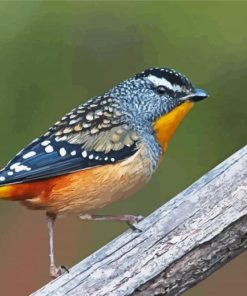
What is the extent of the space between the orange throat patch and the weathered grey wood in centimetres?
42

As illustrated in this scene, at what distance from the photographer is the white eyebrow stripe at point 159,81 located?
4184 mm

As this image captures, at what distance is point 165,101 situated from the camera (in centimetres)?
418

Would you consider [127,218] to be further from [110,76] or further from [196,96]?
[110,76]

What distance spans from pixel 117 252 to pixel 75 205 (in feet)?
1.08

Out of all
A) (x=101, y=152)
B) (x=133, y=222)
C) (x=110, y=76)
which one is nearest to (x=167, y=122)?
(x=101, y=152)

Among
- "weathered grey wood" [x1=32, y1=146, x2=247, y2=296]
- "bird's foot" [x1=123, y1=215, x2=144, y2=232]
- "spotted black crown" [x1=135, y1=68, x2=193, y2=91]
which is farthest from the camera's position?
"spotted black crown" [x1=135, y1=68, x2=193, y2=91]

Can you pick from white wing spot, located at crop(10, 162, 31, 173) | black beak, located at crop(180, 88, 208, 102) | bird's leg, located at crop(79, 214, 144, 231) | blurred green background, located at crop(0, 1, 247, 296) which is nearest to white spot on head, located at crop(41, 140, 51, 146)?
white wing spot, located at crop(10, 162, 31, 173)

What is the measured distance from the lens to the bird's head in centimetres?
416

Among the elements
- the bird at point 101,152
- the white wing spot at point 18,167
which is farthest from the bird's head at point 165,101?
the white wing spot at point 18,167

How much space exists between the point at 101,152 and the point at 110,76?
200cm

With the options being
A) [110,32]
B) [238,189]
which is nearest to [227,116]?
[110,32]

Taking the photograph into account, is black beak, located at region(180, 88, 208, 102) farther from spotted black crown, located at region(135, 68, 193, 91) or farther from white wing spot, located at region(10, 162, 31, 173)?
white wing spot, located at region(10, 162, 31, 173)

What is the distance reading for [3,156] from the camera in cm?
600

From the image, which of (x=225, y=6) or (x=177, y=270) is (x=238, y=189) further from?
(x=225, y=6)
